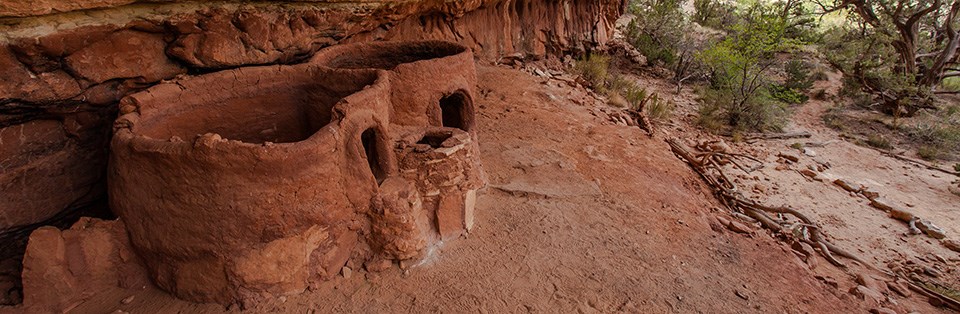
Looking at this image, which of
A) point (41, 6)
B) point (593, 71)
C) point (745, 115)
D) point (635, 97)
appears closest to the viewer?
point (41, 6)

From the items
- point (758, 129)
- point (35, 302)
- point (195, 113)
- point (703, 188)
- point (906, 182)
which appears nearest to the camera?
point (35, 302)

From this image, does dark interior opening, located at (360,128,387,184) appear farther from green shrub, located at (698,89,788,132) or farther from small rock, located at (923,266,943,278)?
green shrub, located at (698,89,788,132)

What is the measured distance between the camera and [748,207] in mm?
5348

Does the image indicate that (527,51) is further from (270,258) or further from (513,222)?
(270,258)

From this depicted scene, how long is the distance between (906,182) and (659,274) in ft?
20.3

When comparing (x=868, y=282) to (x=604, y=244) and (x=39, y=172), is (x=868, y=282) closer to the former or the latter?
(x=604, y=244)

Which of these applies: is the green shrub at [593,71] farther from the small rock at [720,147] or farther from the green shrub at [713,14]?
the green shrub at [713,14]

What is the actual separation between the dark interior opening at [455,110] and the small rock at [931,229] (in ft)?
17.7

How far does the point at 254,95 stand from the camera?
3580 mm

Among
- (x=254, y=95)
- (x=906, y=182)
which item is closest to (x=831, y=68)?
(x=906, y=182)

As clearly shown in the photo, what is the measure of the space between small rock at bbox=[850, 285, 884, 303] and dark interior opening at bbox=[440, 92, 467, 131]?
3.47 m

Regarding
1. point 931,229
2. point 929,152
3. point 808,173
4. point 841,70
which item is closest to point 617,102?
point 808,173

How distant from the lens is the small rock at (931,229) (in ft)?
17.8

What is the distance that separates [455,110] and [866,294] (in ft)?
12.3
